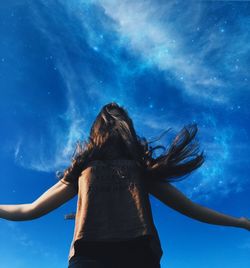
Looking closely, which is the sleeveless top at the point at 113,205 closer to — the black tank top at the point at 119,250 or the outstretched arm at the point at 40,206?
the black tank top at the point at 119,250

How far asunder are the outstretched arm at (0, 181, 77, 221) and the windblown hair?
219 mm

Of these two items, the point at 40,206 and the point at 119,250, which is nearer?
the point at 119,250

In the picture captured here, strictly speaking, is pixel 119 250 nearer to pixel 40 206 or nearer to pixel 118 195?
pixel 118 195

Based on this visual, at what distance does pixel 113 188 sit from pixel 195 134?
50.3 inches

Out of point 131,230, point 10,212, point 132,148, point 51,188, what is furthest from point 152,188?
point 10,212

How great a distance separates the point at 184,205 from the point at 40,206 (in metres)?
1.49

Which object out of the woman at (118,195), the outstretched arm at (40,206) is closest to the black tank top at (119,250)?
the woman at (118,195)

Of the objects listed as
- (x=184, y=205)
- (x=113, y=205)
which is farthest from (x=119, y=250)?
(x=184, y=205)

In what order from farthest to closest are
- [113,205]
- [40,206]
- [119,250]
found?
[40,206] < [113,205] < [119,250]

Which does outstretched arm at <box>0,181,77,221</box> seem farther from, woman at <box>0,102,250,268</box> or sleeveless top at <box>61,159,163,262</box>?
sleeveless top at <box>61,159,163,262</box>

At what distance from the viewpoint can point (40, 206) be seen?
386cm

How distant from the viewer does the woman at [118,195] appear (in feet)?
10.5

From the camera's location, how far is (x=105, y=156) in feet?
13.0

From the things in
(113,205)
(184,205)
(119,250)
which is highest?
(184,205)
